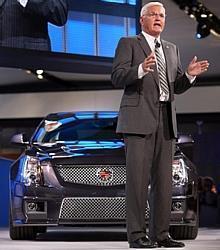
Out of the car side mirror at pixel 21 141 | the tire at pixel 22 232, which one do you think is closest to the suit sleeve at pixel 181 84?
the tire at pixel 22 232

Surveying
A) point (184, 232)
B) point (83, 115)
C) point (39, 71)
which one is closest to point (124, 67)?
point (184, 232)

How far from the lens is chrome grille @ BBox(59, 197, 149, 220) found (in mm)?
6266

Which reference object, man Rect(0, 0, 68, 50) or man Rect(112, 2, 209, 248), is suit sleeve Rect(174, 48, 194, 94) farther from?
man Rect(0, 0, 68, 50)

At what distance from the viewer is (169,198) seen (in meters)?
4.77

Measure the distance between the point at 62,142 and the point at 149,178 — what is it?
2297mm

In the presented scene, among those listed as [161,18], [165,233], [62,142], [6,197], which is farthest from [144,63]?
[6,197]

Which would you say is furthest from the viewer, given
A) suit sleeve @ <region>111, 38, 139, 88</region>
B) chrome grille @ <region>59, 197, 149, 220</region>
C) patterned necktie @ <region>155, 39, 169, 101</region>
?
chrome grille @ <region>59, 197, 149, 220</region>

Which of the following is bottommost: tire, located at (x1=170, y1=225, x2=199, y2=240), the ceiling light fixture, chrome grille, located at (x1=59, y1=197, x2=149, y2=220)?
tire, located at (x1=170, y1=225, x2=199, y2=240)

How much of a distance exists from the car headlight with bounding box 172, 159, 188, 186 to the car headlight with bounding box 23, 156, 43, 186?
116cm

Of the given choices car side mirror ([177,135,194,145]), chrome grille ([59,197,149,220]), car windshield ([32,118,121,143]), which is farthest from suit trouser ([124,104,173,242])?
car windshield ([32,118,121,143])

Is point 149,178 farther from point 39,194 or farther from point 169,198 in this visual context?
point 39,194

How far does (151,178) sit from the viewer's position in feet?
15.8

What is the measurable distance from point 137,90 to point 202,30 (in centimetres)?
659

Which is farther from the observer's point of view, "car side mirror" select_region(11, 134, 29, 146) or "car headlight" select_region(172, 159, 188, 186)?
"car side mirror" select_region(11, 134, 29, 146)
